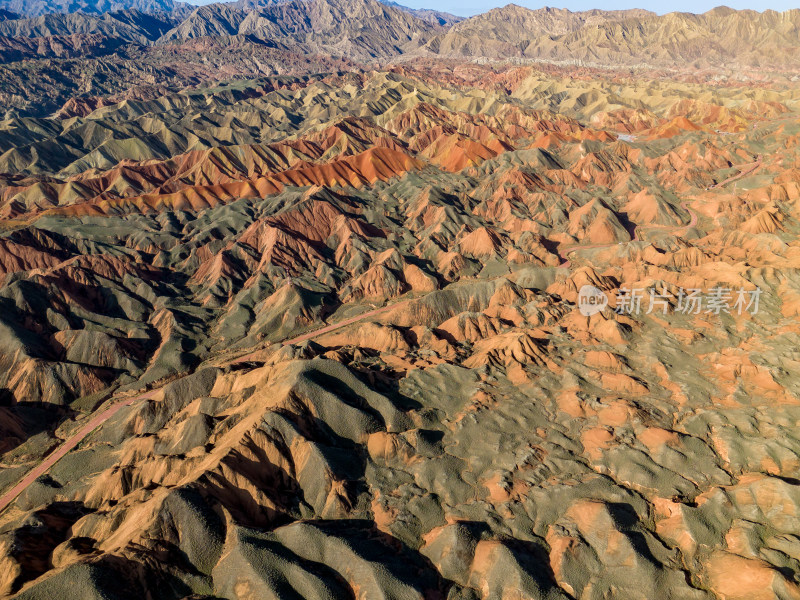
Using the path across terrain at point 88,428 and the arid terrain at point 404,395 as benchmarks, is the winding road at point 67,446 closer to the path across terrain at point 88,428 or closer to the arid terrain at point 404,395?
the path across terrain at point 88,428

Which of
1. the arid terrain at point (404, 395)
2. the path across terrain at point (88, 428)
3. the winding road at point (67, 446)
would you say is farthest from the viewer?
the path across terrain at point (88, 428)

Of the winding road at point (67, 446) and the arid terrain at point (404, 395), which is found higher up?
the arid terrain at point (404, 395)

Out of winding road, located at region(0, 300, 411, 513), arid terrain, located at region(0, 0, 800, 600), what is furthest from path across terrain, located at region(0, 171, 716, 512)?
arid terrain, located at region(0, 0, 800, 600)

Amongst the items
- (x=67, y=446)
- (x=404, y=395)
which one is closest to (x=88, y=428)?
(x=67, y=446)

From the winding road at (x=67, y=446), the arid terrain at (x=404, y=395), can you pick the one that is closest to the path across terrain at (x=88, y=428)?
the winding road at (x=67, y=446)

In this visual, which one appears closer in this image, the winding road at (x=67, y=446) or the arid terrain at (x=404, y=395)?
the arid terrain at (x=404, y=395)

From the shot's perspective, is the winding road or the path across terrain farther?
the path across terrain

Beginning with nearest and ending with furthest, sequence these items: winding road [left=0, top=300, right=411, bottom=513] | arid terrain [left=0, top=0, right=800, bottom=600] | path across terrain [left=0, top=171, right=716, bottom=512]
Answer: arid terrain [left=0, top=0, right=800, bottom=600], winding road [left=0, top=300, right=411, bottom=513], path across terrain [left=0, top=171, right=716, bottom=512]

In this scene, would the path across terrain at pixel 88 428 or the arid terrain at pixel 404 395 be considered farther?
the path across terrain at pixel 88 428

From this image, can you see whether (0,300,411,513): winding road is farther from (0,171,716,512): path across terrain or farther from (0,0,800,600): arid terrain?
(0,0,800,600): arid terrain

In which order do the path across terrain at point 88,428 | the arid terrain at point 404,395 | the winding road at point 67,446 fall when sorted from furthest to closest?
the path across terrain at point 88,428, the winding road at point 67,446, the arid terrain at point 404,395

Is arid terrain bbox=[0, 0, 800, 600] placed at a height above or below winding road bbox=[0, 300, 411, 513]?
above

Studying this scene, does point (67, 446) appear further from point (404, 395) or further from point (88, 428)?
point (404, 395)
